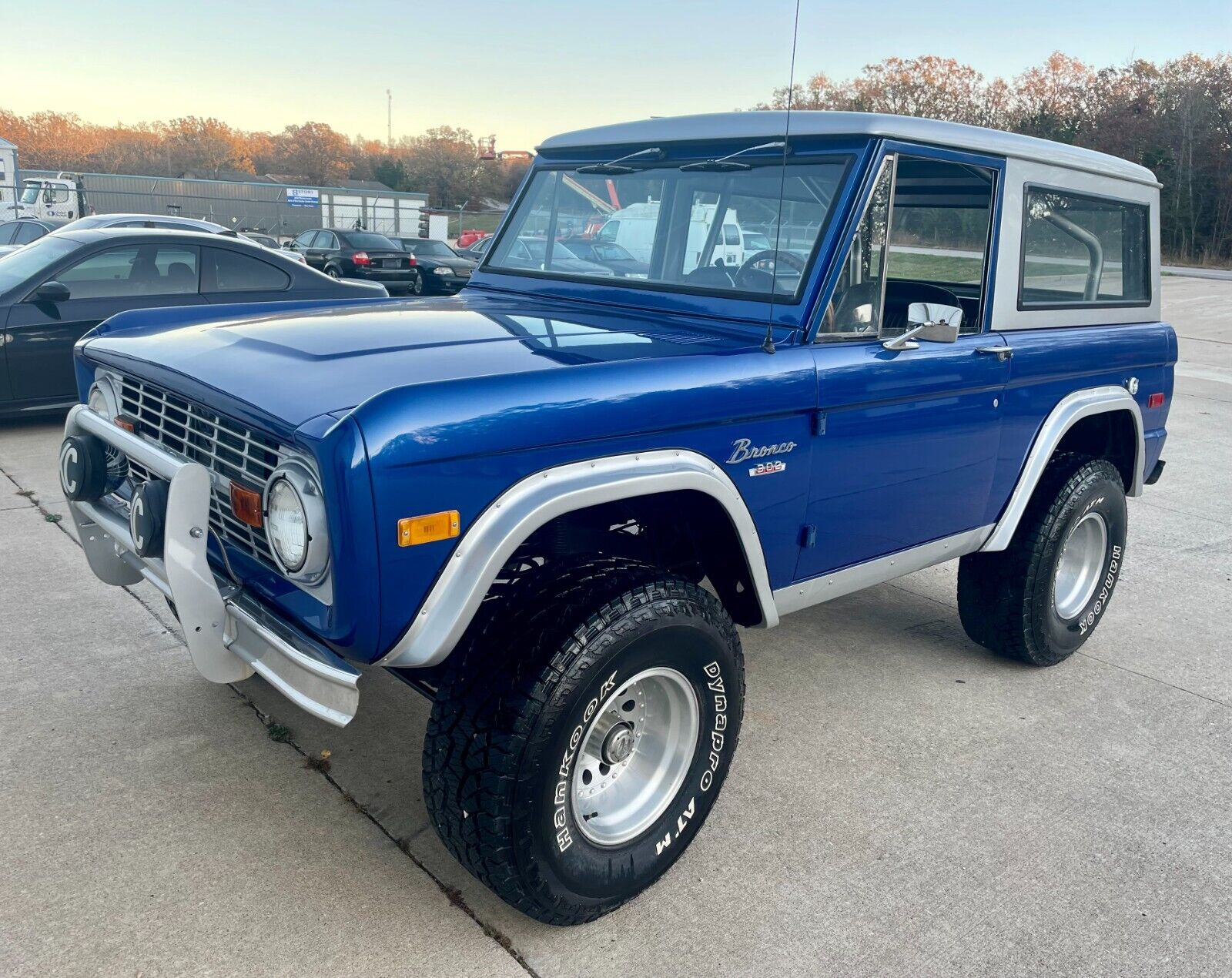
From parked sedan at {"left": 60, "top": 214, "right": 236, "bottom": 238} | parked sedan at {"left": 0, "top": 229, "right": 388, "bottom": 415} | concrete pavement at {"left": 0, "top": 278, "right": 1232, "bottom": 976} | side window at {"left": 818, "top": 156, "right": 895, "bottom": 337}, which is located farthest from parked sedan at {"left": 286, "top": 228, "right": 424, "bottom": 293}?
side window at {"left": 818, "top": 156, "right": 895, "bottom": 337}

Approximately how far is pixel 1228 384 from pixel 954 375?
11765mm

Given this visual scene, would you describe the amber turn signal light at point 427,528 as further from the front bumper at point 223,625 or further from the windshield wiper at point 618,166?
the windshield wiper at point 618,166

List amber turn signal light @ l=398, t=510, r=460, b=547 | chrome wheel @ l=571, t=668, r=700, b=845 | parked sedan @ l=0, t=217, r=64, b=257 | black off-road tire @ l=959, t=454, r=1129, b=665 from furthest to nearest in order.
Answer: parked sedan @ l=0, t=217, r=64, b=257
black off-road tire @ l=959, t=454, r=1129, b=665
chrome wheel @ l=571, t=668, r=700, b=845
amber turn signal light @ l=398, t=510, r=460, b=547

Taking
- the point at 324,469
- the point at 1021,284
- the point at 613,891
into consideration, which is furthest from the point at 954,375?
the point at 324,469

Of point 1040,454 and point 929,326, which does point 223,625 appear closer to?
point 929,326

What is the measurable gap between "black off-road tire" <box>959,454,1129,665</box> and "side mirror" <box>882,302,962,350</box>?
A: 117cm

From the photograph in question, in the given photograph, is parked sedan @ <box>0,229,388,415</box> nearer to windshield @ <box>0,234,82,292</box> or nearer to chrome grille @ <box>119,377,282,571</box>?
windshield @ <box>0,234,82,292</box>

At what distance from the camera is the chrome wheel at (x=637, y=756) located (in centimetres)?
269

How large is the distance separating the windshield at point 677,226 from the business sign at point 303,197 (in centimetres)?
3626

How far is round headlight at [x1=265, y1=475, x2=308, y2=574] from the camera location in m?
2.18

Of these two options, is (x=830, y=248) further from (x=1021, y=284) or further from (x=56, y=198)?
(x=56, y=198)

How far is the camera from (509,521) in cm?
228

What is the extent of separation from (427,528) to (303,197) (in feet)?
127

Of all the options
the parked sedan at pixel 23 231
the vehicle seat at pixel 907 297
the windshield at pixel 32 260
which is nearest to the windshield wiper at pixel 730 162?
the vehicle seat at pixel 907 297
